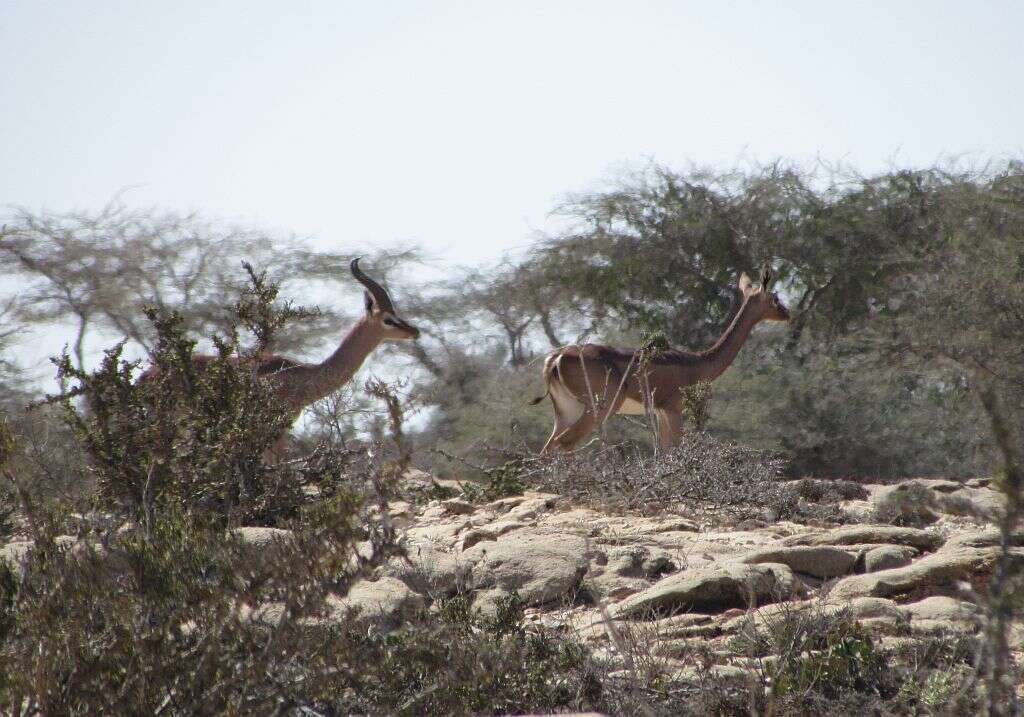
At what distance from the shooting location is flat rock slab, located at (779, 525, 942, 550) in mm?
6852

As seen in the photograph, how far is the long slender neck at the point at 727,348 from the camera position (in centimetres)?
1429

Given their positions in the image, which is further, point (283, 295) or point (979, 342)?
point (283, 295)

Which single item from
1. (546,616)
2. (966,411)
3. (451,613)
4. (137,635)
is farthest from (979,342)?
(137,635)

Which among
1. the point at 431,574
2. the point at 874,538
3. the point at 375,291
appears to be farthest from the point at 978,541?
the point at 375,291

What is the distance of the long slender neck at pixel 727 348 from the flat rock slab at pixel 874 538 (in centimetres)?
695

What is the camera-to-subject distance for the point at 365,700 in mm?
3730

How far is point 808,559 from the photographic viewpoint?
6.18m

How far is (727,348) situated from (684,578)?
919 centimetres

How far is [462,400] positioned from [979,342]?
9188mm

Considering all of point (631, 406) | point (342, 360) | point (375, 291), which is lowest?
point (631, 406)

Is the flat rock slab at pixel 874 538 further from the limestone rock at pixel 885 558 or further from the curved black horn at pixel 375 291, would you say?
the curved black horn at pixel 375 291

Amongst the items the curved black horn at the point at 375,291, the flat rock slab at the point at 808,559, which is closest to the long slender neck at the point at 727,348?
the curved black horn at the point at 375,291

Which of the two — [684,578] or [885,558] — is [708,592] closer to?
[684,578]

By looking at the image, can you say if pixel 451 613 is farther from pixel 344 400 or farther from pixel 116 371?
pixel 344 400
